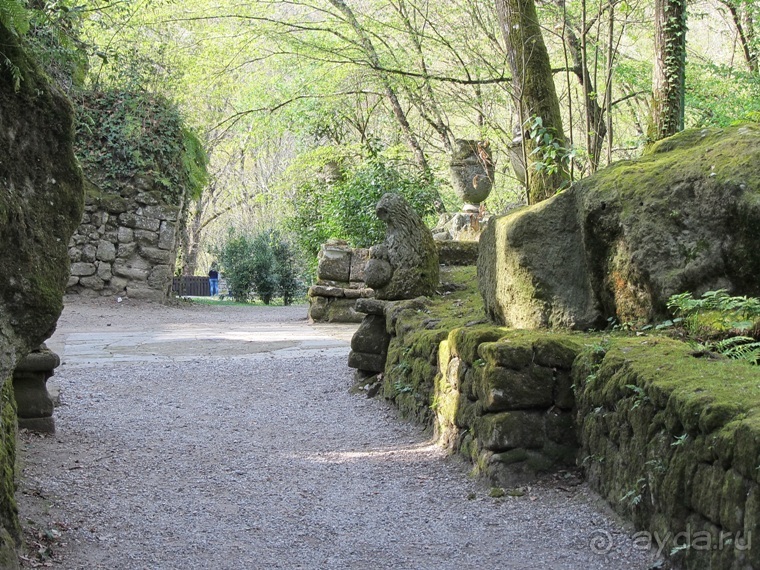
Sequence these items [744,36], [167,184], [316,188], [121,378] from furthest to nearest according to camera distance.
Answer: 1. [316,188]
2. [167,184]
3. [744,36]
4. [121,378]

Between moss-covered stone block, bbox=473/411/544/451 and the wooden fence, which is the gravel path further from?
the wooden fence

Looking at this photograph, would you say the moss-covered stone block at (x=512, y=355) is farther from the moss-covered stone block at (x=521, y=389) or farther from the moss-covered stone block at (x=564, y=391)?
the moss-covered stone block at (x=564, y=391)

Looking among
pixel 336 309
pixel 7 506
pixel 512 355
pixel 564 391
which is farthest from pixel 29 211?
pixel 336 309

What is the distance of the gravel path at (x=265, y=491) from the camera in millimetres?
3775

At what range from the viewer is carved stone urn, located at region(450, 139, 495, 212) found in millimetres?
13929

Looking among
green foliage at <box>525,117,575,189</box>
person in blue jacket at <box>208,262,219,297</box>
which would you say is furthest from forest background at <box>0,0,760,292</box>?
person in blue jacket at <box>208,262,219,297</box>

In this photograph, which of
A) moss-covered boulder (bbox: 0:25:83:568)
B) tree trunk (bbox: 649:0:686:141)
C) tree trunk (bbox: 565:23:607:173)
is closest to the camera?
moss-covered boulder (bbox: 0:25:83:568)

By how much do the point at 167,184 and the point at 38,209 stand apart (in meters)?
15.0

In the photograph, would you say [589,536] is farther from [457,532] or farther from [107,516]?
[107,516]

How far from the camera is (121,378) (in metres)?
8.92

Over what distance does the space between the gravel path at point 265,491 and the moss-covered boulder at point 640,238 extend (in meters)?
1.21

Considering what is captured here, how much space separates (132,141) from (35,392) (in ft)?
41.6

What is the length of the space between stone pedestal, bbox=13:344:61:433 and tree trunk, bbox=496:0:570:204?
467cm

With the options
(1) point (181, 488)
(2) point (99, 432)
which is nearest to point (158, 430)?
(2) point (99, 432)
